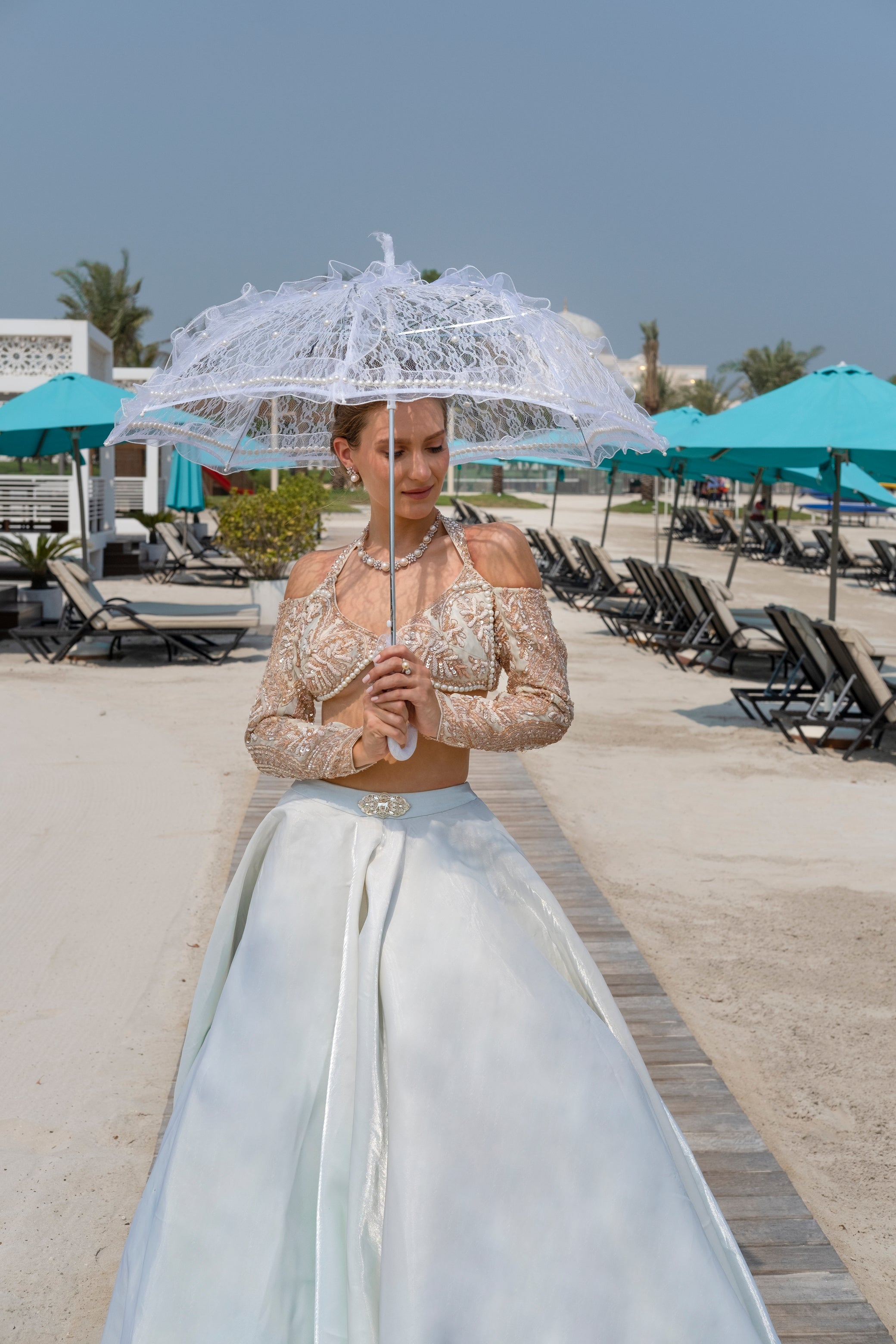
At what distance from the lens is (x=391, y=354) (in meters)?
1.92

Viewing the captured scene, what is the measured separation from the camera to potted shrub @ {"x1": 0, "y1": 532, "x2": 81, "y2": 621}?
44.2ft

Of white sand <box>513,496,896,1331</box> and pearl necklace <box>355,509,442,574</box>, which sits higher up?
pearl necklace <box>355,509,442,574</box>

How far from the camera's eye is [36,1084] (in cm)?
343

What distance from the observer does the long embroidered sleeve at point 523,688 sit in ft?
6.56

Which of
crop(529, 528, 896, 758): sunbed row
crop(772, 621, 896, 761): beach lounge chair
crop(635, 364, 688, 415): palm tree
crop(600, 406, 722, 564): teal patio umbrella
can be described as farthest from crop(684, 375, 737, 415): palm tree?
crop(772, 621, 896, 761): beach lounge chair

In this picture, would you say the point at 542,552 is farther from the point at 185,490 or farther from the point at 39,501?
the point at 39,501

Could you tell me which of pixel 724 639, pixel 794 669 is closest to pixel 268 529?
pixel 724 639

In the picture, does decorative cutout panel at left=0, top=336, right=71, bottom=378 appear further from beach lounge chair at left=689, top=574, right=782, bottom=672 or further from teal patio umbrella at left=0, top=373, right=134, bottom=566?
beach lounge chair at left=689, top=574, right=782, bottom=672

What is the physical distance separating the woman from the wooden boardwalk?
0.89 ft

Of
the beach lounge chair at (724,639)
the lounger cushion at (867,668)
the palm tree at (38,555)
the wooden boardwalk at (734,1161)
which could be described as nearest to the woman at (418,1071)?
the wooden boardwalk at (734,1161)

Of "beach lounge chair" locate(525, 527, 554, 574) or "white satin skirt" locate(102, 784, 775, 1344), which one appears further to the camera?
"beach lounge chair" locate(525, 527, 554, 574)

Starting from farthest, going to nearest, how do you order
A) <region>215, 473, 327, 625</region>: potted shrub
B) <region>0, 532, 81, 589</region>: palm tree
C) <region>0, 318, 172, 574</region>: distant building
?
<region>0, 318, 172, 574</region>: distant building → <region>215, 473, 327, 625</region>: potted shrub → <region>0, 532, 81, 589</region>: palm tree

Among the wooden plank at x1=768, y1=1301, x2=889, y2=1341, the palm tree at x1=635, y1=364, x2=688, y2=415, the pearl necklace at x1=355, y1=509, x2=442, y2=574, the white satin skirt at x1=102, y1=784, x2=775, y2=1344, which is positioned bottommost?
the wooden plank at x1=768, y1=1301, x2=889, y2=1341

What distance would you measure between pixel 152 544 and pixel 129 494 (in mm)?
5311
